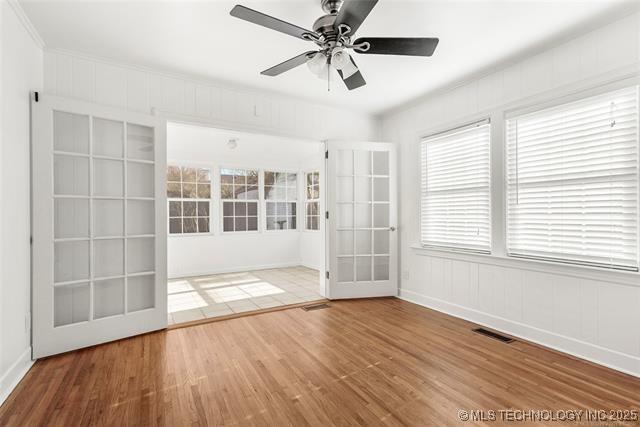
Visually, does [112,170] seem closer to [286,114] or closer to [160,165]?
[160,165]

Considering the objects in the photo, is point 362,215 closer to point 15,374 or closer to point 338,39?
point 338,39

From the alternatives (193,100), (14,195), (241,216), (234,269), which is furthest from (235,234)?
(14,195)

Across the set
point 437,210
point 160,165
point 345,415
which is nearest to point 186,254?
point 160,165

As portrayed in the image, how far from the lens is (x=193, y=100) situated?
343cm

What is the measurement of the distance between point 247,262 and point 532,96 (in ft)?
18.2

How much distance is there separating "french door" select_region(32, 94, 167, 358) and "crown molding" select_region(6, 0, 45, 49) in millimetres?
478

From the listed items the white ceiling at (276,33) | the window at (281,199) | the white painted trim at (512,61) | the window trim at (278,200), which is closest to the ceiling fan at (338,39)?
the white ceiling at (276,33)

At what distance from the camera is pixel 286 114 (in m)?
4.02

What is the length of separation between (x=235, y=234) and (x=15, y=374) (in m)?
4.42

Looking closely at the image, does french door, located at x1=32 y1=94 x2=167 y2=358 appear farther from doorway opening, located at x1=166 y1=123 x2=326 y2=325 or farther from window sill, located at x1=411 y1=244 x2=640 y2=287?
window sill, located at x1=411 y1=244 x2=640 y2=287

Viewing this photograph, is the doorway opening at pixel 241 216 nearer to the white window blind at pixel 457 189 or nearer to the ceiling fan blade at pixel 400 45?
the white window blind at pixel 457 189

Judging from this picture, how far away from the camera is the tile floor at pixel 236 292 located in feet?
12.7

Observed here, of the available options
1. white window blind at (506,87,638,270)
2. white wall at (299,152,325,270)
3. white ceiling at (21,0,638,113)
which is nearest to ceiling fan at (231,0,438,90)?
white ceiling at (21,0,638,113)

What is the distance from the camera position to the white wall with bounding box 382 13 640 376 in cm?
238
